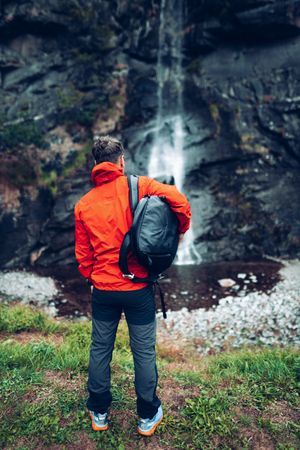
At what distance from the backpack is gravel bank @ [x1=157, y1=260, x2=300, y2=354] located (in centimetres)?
646

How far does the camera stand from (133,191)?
401 centimetres

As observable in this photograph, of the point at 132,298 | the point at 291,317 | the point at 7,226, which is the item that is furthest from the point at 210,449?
the point at 7,226

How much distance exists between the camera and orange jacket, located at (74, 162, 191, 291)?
4000 millimetres

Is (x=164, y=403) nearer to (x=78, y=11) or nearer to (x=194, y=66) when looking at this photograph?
(x=194, y=66)

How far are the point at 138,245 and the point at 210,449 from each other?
2.35 metres

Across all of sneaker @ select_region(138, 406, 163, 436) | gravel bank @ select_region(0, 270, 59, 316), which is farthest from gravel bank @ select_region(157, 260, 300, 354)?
sneaker @ select_region(138, 406, 163, 436)

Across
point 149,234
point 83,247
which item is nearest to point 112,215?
point 149,234

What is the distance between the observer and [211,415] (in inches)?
183

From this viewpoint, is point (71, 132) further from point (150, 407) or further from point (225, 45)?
point (150, 407)

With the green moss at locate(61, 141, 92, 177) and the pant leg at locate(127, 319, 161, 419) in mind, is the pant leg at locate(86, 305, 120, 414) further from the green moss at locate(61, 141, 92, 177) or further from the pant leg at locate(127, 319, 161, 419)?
the green moss at locate(61, 141, 92, 177)

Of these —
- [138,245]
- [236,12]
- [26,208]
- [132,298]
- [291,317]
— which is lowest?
[291,317]

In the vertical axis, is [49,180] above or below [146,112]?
below

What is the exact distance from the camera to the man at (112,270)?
4.01 meters

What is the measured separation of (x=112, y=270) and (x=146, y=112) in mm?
18053
